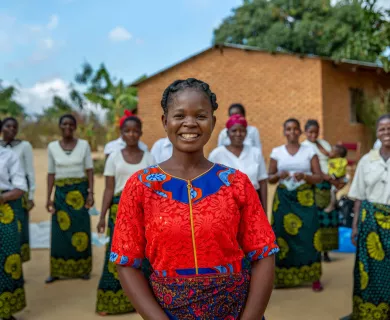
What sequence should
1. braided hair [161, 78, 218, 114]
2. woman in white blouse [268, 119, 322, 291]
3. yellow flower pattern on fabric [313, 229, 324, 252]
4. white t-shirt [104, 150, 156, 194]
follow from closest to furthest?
braided hair [161, 78, 218, 114], white t-shirt [104, 150, 156, 194], woman in white blouse [268, 119, 322, 291], yellow flower pattern on fabric [313, 229, 324, 252]

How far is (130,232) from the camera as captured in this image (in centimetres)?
169

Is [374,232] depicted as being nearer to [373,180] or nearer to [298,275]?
[373,180]

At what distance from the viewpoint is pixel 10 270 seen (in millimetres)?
3869

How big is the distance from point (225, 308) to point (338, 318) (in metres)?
2.83

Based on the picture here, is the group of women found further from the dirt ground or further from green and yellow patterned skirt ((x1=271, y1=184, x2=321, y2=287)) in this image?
the dirt ground

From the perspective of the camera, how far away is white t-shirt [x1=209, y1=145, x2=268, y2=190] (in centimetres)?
420

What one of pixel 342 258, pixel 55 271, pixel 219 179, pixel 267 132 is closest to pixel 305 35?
pixel 267 132

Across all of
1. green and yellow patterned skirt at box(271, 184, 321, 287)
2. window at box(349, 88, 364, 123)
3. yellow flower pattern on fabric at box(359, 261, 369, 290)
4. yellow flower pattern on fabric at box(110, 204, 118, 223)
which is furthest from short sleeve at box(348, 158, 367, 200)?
window at box(349, 88, 364, 123)

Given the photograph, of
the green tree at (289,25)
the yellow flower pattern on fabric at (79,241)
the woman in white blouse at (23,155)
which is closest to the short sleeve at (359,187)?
the yellow flower pattern on fabric at (79,241)

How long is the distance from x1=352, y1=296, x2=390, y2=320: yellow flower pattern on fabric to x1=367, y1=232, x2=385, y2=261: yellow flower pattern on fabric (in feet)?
1.24

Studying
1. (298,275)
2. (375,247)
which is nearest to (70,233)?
(298,275)

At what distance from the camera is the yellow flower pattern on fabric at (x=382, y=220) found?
3.54 meters

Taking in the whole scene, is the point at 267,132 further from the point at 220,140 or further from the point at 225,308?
the point at 225,308

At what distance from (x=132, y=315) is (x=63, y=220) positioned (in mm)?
1706
